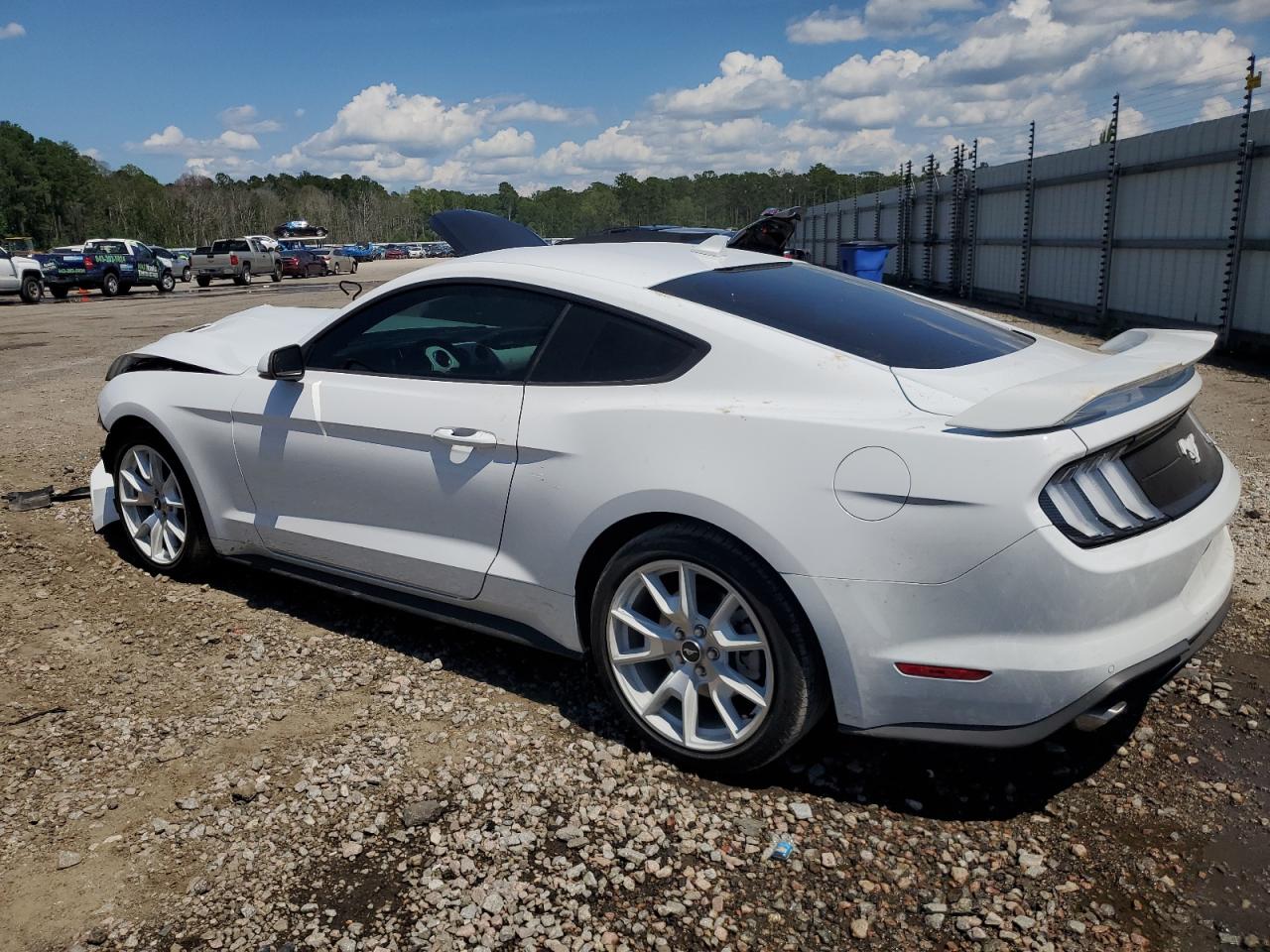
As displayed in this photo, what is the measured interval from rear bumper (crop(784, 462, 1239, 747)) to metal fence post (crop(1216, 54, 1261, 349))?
983 centimetres

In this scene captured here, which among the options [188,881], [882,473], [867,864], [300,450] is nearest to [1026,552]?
[882,473]

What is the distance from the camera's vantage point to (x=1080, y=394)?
8.54ft

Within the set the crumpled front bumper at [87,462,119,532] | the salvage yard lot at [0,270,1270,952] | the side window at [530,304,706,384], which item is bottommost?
the salvage yard lot at [0,270,1270,952]

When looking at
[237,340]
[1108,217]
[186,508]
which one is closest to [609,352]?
[237,340]

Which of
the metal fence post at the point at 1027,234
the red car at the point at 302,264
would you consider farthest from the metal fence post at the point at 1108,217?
the red car at the point at 302,264

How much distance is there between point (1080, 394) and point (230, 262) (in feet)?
135

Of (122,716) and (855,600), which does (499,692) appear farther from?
(855,600)

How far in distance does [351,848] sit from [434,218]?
4.89m

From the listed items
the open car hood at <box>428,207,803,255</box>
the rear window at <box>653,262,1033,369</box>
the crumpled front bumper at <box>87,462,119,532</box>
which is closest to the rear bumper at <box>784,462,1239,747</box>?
the rear window at <box>653,262,1033,369</box>

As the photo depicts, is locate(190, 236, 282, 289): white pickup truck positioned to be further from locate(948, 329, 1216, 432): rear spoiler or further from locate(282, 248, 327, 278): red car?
locate(948, 329, 1216, 432): rear spoiler

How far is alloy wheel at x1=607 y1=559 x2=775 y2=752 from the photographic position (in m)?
3.00

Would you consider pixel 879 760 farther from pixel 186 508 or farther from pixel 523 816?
pixel 186 508

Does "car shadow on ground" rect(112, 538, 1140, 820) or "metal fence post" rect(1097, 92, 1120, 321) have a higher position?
"metal fence post" rect(1097, 92, 1120, 321)

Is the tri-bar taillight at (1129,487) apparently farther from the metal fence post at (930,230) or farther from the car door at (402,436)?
the metal fence post at (930,230)
